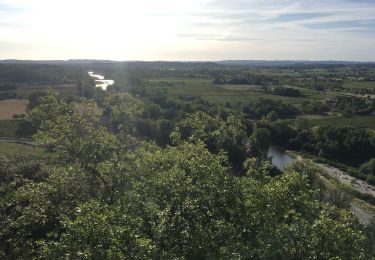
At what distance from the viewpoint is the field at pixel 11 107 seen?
97.8 metres

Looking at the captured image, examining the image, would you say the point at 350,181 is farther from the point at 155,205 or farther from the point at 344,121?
the point at 155,205

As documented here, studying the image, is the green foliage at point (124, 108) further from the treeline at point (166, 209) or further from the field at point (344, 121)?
the field at point (344, 121)

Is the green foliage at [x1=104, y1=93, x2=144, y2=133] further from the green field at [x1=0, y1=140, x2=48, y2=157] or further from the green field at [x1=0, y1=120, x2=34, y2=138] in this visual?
the green field at [x1=0, y1=120, x2=34, y2=138]

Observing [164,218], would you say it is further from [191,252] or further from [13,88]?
[13,88]

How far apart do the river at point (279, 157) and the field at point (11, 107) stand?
201ft

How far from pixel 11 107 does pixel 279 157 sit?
71777mm

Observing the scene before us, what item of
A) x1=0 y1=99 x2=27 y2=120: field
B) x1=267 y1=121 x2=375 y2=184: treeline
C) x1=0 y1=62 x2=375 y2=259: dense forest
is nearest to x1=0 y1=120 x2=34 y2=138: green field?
x1=0 y1=99 x2=27 y2=120: field

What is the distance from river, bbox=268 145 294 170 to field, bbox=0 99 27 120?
6114cm

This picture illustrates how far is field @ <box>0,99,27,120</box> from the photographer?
9781cm

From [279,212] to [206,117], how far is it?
11051mm

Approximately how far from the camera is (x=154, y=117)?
95875mm

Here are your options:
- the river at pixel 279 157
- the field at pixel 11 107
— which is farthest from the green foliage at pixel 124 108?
the field at pixel 11 107

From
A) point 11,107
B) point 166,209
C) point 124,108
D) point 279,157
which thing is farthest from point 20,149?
point 166,209

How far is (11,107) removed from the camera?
108312 mm
